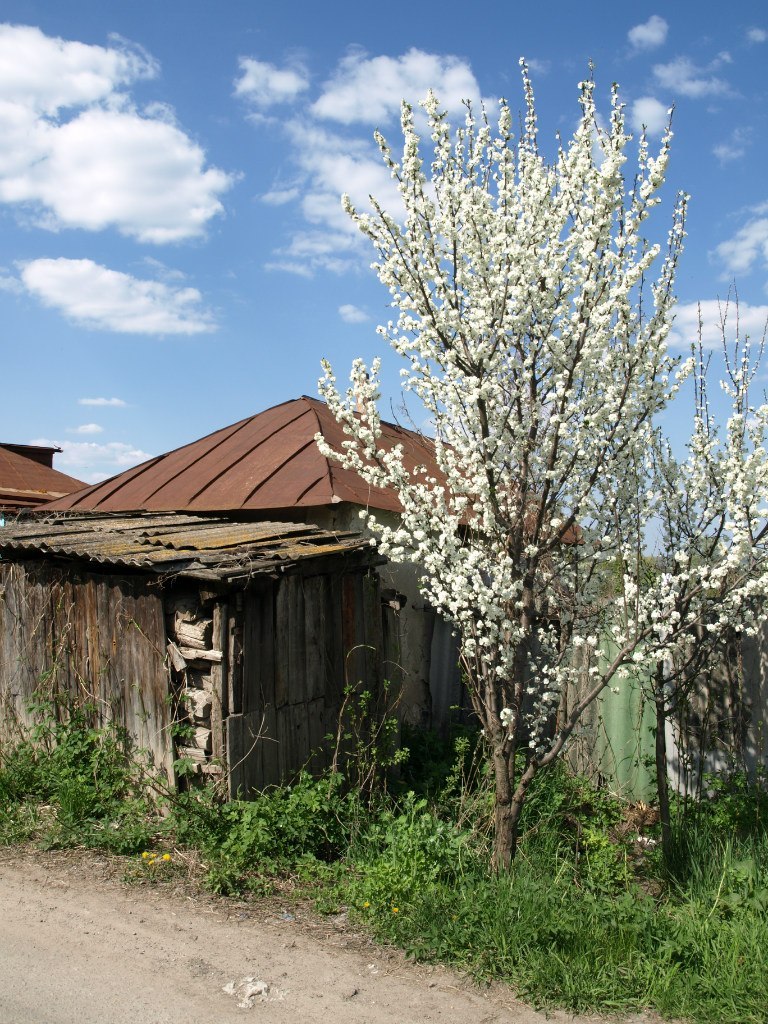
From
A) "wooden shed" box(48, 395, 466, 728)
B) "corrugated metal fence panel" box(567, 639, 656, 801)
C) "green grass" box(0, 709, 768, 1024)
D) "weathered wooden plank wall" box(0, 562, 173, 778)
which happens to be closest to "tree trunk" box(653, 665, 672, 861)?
"green grass" box(0, 709, 768, 1024)

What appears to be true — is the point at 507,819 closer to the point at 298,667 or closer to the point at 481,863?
the point at 481,863

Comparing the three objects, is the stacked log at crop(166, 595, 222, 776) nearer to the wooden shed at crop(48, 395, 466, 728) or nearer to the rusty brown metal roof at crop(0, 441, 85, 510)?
the wooden shed at crop(48, 395, 466, 728)

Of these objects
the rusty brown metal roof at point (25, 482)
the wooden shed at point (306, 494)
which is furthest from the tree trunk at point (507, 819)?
the rusty brown metal roof at point (25, 482)

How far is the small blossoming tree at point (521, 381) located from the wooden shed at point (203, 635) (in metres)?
1.43

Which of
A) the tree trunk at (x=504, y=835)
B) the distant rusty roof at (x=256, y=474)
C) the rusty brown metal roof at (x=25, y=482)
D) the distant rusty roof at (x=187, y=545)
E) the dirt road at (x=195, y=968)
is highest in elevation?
the rusty brown metal roof at (x=25, y=482)

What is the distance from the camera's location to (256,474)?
9.52m

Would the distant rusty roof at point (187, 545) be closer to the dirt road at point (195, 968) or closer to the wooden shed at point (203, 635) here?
the wooden shed at point (203, 635)

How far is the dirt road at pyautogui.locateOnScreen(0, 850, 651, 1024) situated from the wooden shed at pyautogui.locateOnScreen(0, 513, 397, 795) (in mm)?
1119

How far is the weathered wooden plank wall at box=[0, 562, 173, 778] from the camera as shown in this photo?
624 cm

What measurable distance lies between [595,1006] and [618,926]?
55cm

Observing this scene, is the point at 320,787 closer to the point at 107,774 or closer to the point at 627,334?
the point at 107,774

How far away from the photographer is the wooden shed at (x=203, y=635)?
592cm

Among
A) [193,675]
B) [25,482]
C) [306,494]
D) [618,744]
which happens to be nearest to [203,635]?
[193,675]

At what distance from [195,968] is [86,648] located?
10.5 feet
